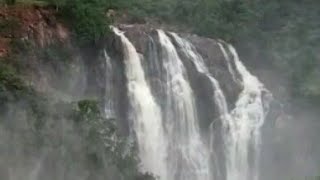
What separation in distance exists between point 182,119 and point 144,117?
165cm

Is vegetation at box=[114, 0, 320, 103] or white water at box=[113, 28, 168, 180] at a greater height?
vegetation at box=[114, 0, 320, 103]

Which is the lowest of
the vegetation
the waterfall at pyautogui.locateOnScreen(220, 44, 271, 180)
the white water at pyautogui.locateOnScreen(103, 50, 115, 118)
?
the waterfall at pyautogui.locateOnScreen(220, 44, 271, 180)

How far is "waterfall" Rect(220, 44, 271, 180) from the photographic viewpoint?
25312mm

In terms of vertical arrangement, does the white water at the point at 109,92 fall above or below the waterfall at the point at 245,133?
above

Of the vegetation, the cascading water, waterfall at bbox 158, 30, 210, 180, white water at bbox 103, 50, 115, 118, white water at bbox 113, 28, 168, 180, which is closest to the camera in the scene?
white water at bbox 103, 50, 115, 118

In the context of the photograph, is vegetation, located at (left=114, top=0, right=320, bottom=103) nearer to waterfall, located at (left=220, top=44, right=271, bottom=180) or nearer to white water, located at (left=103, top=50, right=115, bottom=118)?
waterfall, located at (left=220, top=44, right=271, bottom=180)

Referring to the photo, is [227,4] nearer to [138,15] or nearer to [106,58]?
[138,15]

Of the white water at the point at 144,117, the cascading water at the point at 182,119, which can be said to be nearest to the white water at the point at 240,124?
the cascading water at the point at 182,119

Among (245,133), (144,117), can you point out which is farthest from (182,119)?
(245,133)

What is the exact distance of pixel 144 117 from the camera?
77.4 ft

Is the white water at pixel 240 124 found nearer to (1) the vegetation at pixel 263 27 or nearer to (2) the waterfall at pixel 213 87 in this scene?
(2) the waterfall at pixel 213 87

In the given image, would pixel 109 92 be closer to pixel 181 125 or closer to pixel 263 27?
pixel 181 125

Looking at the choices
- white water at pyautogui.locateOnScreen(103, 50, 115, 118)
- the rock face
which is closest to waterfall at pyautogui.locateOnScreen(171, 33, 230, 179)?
the rock face

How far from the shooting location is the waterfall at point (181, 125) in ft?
79.3
